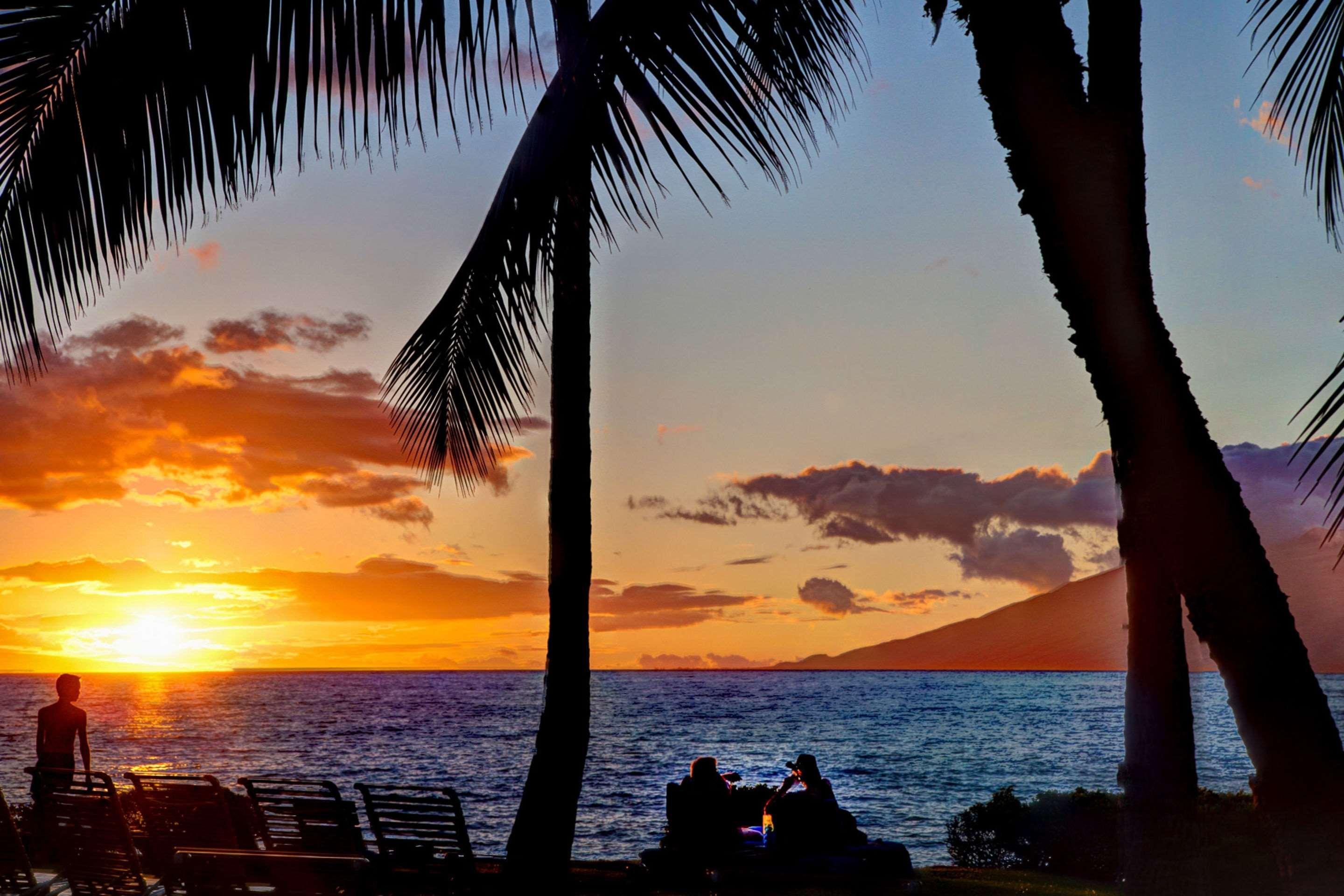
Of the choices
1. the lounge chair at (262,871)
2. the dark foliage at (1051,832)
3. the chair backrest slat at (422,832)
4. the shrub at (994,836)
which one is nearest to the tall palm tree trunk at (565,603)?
the chair backrest slat at (422,832)

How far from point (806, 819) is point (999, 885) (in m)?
2.48

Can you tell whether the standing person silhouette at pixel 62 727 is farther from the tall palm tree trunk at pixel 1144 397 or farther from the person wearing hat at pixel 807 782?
the tall palm tree trunk at pixel 1144 397

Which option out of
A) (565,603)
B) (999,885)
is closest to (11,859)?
(565,603)

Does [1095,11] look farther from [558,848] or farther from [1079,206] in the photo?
[558,848]

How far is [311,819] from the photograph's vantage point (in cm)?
848

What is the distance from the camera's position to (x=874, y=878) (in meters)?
10.7

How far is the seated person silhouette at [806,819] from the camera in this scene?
10914mm

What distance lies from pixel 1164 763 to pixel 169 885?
14.1ft

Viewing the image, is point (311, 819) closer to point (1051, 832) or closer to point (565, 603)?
point (565, 603)

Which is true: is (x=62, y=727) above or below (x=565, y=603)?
below

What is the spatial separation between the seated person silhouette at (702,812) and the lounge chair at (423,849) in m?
3.34

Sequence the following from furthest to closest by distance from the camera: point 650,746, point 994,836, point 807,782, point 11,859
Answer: point 650,746 → point 994,836 → point 807,782 → point 11,859

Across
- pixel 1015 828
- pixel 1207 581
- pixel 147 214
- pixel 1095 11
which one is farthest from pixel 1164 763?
pixel 1015 828

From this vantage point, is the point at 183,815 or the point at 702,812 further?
the point at 702,812
